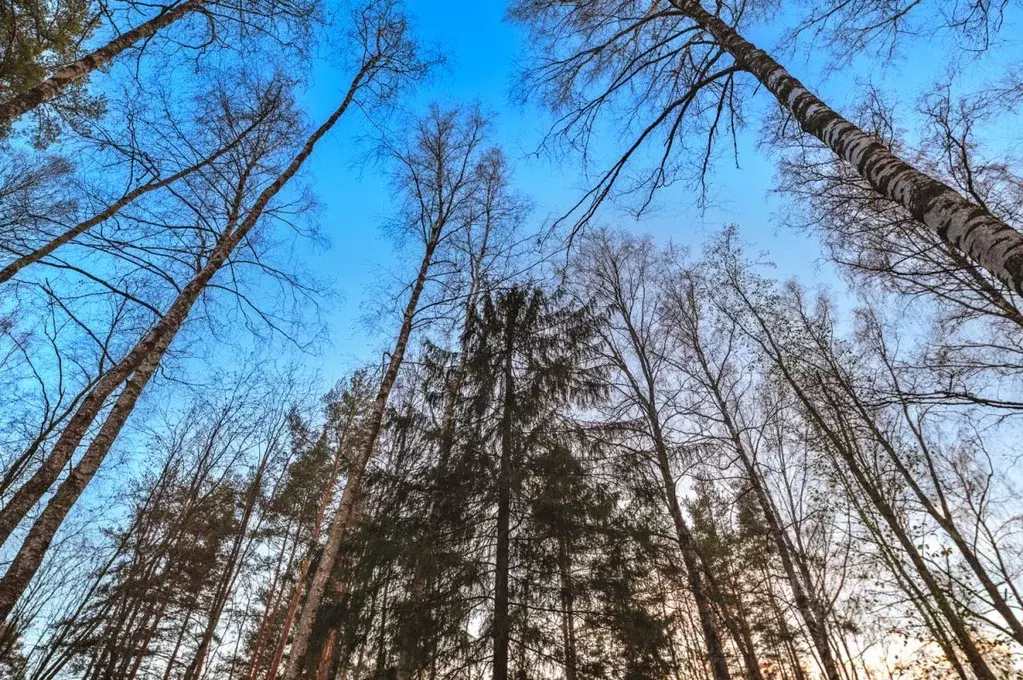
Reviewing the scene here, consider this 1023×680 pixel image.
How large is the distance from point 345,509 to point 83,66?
582cm

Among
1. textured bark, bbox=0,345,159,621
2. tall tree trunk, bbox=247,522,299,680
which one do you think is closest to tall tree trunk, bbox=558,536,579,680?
textured bark, bbox=0,345,159,621

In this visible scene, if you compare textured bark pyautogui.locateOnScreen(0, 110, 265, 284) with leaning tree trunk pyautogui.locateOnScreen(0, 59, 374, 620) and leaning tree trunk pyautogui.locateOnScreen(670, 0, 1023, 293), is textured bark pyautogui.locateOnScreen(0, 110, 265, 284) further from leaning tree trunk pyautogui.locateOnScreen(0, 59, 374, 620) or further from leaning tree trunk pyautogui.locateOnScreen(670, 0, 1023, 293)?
leaning tree trunk pyautogui.locateOnScreen(670, 0, 1023, 293)

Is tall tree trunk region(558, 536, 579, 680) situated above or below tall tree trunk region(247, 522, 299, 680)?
below

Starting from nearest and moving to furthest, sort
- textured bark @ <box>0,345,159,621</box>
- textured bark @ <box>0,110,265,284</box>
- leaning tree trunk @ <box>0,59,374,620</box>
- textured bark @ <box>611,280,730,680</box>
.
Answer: textured bark @ <box>0,345,159,621</box> → leaning tree trunk @ <box>0,59,374,620</box> → textured bark @ <box>0,110,265,284</box> → textured bark @ <box>611,280,730,680</box>

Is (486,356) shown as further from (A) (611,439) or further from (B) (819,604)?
(B) (819,604)

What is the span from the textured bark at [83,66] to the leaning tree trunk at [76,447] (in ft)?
7.34

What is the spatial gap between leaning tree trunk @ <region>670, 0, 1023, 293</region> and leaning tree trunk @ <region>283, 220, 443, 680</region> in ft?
20.2

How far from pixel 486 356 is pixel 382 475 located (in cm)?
287

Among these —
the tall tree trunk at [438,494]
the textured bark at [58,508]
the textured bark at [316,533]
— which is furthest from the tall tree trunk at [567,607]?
the textured bark at [316,533]

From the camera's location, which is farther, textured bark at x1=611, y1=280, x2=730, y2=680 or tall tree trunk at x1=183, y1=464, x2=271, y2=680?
tall tree trunk at x1=183, y1=464, x2=271, y2=680

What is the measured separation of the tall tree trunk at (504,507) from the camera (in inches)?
205

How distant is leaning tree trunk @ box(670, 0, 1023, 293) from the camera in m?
1.80

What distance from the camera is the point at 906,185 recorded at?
2.37 meters

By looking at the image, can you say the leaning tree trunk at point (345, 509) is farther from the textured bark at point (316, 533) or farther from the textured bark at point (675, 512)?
the textured bark at point (316, 533)
